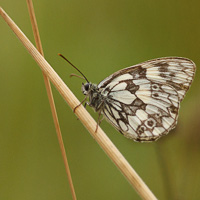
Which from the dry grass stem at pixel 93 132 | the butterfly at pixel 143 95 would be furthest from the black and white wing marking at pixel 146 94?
the dry grass stem at pixel 93 132

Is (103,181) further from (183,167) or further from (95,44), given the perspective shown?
(95,44)

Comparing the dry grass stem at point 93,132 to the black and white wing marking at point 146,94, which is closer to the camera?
the dry grass stem at point 93,132

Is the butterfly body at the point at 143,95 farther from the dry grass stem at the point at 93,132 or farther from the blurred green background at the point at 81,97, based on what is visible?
the dry grass stem at the point at 93,132

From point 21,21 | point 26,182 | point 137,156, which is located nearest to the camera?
point 26,182

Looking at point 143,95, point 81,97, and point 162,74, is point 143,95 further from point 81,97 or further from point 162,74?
point 81,97

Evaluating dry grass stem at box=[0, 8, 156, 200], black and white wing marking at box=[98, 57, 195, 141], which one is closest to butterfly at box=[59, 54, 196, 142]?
black and white wing marking at box=[98, 57, 195, 141]

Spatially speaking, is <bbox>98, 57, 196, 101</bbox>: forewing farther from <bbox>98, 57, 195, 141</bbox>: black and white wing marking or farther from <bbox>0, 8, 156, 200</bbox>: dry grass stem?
<bbox>0, 8, 156, 200</bbox>: dry grass stem

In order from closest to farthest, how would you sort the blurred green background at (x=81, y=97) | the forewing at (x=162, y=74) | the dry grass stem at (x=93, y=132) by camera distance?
1. the dry grass stem at (x=93, y=132)
2. the forewing at (x=162, y=74)
3. the blurred green background at (x=81, y=97)

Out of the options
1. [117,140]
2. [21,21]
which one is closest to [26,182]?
[117,140]
